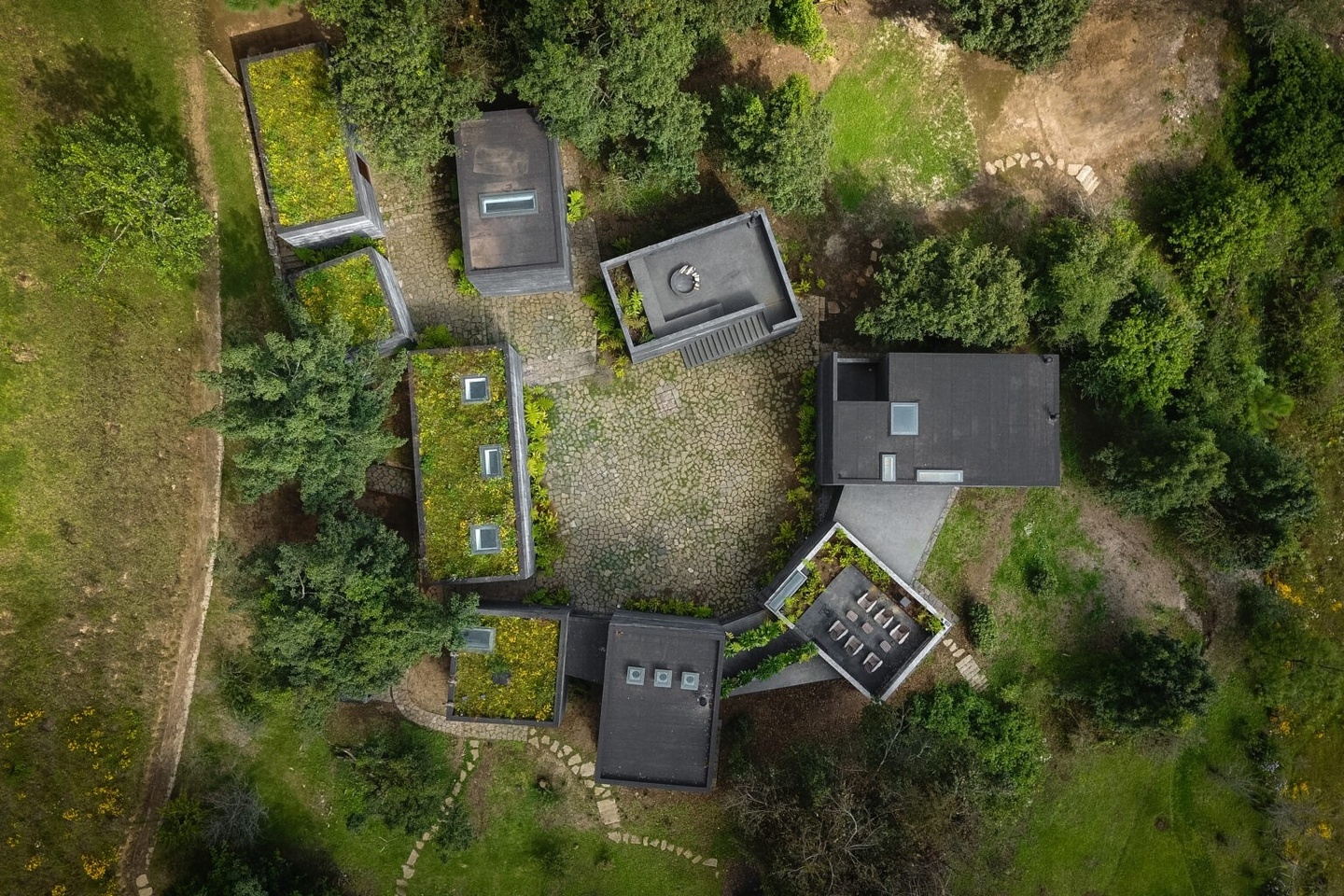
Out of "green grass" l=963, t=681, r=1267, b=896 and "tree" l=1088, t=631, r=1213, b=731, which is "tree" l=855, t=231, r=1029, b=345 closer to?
"tree" l=1088, t=631, r=1213, b=731

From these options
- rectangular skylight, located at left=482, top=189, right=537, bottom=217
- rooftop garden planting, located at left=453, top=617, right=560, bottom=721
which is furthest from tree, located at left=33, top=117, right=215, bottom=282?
rooftop garden planting, located at left=453, top=617, right=560, bottom=721

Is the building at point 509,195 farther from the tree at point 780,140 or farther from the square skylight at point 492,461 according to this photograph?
the tree at point 780,140

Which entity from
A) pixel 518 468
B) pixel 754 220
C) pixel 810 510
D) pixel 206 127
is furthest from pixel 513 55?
pixel 810 510

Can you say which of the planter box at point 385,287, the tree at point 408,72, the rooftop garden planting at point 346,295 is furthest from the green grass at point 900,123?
the rooftop garden planting at point 346,295

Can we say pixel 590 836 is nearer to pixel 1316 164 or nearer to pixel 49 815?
pixel 49 815

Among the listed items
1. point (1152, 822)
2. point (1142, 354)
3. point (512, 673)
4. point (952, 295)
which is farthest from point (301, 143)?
point (1152, 822)

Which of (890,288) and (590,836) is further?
(590,836)
